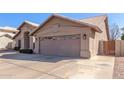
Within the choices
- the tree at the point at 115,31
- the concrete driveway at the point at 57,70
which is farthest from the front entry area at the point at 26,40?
the tree at the point at 115,31

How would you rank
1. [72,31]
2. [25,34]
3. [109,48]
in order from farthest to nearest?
[25,34] < [109,48] < [72,31]

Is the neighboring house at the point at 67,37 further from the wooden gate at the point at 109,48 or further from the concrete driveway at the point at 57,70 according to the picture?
the concrete driveway at the point at 57,70

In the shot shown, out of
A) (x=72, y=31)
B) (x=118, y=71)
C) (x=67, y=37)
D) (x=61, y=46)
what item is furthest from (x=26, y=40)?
(x=118, y=71)

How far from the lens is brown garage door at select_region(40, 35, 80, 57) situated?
13772mm

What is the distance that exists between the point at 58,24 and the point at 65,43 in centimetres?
221

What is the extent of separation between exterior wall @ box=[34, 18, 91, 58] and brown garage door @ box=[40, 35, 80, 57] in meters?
0.48

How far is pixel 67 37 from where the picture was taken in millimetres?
14383

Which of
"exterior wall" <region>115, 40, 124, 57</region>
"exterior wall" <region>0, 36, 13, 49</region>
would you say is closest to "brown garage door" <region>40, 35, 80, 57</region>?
"exterior wall" <region>115, 40, 124, 57</region>

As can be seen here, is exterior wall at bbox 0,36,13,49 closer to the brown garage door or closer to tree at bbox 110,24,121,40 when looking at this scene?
the brown garage door

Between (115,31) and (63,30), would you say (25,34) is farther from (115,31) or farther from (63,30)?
(115,31)

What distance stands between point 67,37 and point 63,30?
34.3 inches

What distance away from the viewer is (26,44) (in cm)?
2427
